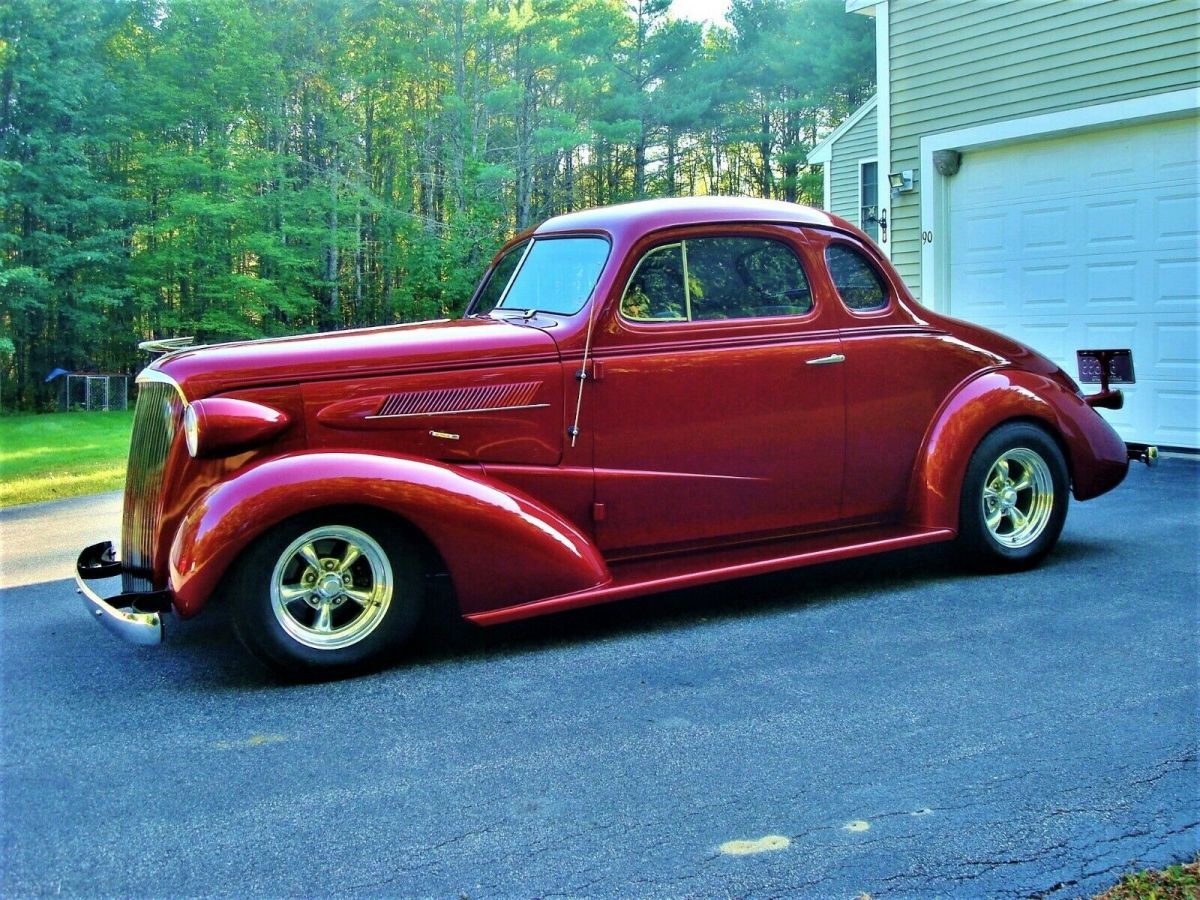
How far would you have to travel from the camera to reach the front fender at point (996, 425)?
16.9 feet

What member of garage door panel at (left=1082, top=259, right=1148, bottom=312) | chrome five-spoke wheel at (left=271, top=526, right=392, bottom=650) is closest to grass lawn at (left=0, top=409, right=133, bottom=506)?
chrome five-spoke wheel at (left=271, top=526, right=392, bottom=650)

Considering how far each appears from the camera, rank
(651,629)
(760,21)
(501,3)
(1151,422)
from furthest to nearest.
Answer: (760,21)
(501,3)
(1151,422)
(651,629)

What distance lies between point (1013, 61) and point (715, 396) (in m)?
7.26

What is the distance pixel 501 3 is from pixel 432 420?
24.9m

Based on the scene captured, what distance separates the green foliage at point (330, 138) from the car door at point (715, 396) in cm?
1935

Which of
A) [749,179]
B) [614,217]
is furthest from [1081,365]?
[749,179]

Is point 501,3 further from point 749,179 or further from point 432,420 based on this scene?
point 432,420

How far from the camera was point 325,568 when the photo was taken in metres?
3.96

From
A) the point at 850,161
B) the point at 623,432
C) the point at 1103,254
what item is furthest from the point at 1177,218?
the point at 850,161

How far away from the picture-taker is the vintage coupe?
392 cm

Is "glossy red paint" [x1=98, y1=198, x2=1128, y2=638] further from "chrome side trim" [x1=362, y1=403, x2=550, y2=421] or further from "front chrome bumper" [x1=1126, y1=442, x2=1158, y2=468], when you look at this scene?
"front chrome bumper" [x1=1126, y1=442, x2=1158, y2=468]

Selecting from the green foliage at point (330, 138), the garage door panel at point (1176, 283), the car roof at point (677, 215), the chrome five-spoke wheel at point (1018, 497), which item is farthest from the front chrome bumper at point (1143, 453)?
the green foliage at point (330, 138)

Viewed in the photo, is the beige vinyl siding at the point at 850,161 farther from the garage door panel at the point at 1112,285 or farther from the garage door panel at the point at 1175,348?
the garage door panel at the point at 1175,348

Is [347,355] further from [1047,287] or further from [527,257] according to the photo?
[1047,287]
